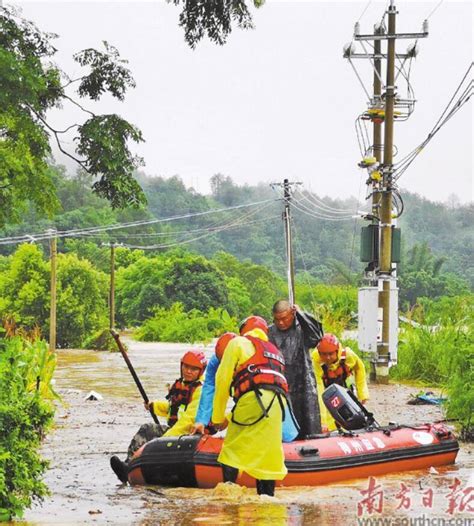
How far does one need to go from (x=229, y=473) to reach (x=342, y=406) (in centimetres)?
196

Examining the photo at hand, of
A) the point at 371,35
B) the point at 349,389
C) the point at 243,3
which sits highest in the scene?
the point at 371,35

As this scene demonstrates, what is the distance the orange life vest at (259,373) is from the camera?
912 centimetres

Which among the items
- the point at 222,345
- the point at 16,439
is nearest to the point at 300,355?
the point at 222,345

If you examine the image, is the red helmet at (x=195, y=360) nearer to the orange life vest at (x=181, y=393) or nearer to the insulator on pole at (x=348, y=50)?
the orange life vest at (x=181, y=393)

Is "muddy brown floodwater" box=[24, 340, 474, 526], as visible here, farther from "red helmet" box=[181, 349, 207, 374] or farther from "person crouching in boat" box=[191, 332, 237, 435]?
"red helmet" box=[181, 349, 207, 374]

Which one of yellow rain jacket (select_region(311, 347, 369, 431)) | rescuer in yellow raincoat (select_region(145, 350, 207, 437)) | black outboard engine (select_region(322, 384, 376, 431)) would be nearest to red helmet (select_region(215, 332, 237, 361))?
rescuer in yellow raincoat (select_region(145, 350, 207, 437))

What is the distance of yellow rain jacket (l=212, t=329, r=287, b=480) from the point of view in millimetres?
9117

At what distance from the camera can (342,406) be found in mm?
11758

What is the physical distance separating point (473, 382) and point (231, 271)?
7058 cm

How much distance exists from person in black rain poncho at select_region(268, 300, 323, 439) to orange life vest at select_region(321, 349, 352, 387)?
2.11 feet

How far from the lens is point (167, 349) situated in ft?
164

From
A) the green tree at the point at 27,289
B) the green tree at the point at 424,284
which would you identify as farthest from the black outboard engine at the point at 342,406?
the green tree at the point at 424,284

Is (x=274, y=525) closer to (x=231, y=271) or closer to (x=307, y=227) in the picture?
(x=231, y=271)

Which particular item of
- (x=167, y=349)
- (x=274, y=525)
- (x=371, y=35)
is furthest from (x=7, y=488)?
(x=167, y=349)
